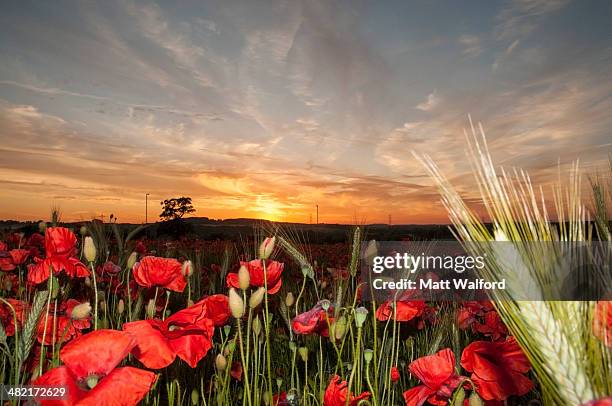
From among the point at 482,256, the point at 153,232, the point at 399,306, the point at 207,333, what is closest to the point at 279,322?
the point at 399,306

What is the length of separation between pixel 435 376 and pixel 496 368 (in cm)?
15

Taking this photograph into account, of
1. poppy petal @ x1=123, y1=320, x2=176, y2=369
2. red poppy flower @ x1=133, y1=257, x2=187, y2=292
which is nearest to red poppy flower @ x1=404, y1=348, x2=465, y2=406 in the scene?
poppy petal @ x1=123, y1=320, x2=176, y2=369

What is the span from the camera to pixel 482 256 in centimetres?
70

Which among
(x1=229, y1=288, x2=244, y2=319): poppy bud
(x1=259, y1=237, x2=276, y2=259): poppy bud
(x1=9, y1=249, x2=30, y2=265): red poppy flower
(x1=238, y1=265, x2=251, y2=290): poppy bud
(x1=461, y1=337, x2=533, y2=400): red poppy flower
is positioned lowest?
(x1=461, y1=337, x2=533, y2=400): red poppy flower

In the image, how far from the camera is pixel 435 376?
1.10 metres

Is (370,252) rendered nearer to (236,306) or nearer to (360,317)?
(360,317)

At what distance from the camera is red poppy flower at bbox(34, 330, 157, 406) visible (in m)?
0.75

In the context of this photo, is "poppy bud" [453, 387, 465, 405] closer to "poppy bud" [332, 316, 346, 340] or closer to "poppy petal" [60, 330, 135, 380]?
"poppy bud" [332, 316, 346, 340]

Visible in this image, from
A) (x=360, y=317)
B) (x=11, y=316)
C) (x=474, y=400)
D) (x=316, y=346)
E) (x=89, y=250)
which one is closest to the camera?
(x=474, y=400)

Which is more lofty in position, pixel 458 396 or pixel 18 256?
pixel 18 256

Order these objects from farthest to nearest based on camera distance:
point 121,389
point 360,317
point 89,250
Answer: point 89,250 < point 360,317 < point 121,389

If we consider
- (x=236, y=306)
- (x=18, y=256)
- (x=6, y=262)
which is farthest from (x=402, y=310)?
(x=6, y=262)

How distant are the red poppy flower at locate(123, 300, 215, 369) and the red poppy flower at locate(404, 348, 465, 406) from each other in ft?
1.69

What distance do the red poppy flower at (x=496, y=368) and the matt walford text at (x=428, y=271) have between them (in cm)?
18
